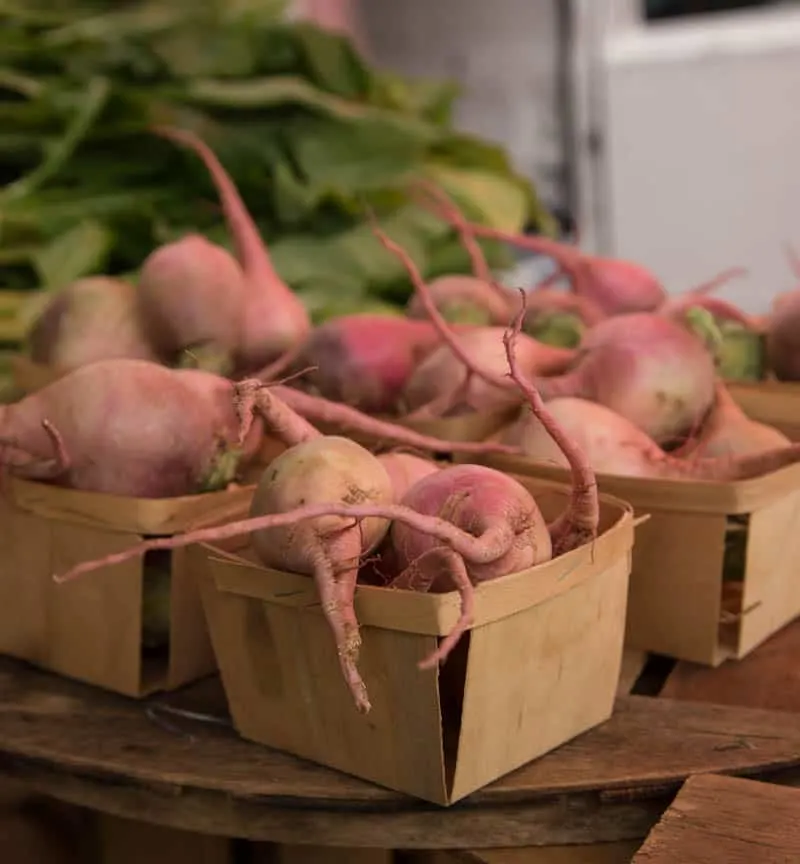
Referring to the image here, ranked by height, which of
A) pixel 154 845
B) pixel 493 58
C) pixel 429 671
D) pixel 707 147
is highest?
pixel 493 58

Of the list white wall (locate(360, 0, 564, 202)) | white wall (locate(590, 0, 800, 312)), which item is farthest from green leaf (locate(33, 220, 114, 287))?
white wall (locate(360, 0, 564, 202))

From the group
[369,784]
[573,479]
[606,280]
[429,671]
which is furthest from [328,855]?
[606,280]

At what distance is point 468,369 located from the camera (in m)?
1.05

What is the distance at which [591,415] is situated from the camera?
3.24 ft

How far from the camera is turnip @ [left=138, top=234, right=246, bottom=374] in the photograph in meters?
1.17

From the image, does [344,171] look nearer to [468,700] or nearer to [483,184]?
[483,184]

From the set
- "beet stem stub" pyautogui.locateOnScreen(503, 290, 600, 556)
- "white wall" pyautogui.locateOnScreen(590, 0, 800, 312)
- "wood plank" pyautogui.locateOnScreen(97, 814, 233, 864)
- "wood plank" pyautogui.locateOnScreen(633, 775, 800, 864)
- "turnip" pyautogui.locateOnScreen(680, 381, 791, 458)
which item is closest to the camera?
"wood plank" pyautogui.locateOnScreen(633, 775, 800, 864)

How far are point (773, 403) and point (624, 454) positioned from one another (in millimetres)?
253

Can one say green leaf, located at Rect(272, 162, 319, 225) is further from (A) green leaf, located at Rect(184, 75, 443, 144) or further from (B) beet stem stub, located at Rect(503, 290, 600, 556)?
(B) beet stem stub, located at Rect(503, 290, 600, 556)

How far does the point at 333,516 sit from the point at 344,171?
132 centimetres

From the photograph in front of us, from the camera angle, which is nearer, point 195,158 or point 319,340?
point 319,340

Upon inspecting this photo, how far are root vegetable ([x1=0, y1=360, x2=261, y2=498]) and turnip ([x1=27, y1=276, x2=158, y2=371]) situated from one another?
21 centimetres

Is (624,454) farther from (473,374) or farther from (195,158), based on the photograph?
(195,158)

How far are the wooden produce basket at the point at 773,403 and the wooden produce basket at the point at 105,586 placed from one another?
50cm
